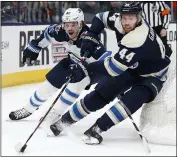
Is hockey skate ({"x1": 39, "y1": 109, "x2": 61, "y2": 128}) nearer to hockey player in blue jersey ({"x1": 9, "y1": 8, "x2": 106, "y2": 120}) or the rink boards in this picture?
hockey player in blue jersey ({"x1": 9, "y1": 8, "x2": 106, "y2": 120})

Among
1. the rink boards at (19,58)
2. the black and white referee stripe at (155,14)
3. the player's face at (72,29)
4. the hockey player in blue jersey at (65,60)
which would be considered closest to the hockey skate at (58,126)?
the hockey player in blue jersey at (65,60)

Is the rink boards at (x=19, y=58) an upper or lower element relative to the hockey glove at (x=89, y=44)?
lower

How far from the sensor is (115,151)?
8.78 feet

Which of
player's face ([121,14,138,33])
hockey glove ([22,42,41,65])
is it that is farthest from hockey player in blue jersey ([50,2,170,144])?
hockey glove ([22,42,41,65])

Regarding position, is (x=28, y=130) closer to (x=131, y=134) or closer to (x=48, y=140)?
(x=48, y=140)

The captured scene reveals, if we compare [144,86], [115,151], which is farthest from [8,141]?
[144,86]

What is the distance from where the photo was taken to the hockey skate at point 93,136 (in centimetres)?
277

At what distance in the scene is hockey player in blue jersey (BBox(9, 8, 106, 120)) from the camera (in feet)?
10.4

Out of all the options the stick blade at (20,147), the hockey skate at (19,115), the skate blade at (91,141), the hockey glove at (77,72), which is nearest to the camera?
the stick blade at (20,147)

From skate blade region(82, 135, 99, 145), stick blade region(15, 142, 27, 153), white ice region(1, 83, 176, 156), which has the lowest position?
white ice region(1, 83, 176, 156)

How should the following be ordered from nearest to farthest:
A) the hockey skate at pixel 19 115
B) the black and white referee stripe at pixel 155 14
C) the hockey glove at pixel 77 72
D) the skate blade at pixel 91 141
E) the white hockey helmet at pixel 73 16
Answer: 1. the skate blade at pixel 91 141
2. the hockey glove at pixel 77 72
3. the white hockey helmet at pixel 73 16
4. the hockey skate at pixel 19 115
5. the black and white referee stripe at pixel 155 14

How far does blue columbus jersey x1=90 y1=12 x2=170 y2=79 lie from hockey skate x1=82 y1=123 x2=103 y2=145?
1.04 ft

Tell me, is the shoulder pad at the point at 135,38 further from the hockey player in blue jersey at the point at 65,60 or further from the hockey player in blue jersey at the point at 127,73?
the hockey player in blue jersey at the point at 65,60

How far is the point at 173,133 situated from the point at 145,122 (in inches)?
8.5
